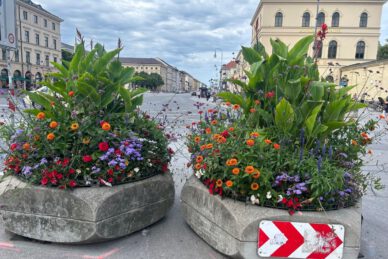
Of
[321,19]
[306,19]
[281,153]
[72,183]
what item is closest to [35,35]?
[306,19]

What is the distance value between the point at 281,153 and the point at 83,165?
1.70m

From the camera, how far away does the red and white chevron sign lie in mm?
1941

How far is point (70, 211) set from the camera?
87.7 inches

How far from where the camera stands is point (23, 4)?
53969 millimetres

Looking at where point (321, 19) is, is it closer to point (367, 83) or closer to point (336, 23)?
point (336, 23)

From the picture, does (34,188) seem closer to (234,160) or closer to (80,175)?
(80,175)

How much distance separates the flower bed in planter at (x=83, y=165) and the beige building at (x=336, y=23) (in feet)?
152

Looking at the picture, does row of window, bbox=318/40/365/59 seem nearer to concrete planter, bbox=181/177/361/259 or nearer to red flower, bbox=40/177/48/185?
concrete planter, bbox=181/177/361/259

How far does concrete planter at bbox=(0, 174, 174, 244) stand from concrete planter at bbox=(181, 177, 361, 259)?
690mm

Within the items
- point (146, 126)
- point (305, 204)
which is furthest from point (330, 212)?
point (146, 126)

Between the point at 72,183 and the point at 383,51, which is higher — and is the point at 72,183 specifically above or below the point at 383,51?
below

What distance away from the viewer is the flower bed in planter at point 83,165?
88.8 inches

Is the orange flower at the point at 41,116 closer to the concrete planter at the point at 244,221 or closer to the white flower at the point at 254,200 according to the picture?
the concrete planter at the point at 244,221

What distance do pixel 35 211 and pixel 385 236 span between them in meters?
3.31
